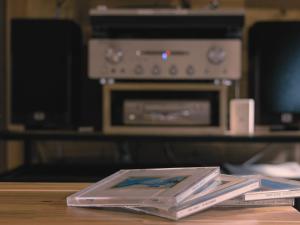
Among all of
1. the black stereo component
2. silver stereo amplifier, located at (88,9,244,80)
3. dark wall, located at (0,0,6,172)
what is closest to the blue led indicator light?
silver stereo amplifier, located at (88,9,244,80)

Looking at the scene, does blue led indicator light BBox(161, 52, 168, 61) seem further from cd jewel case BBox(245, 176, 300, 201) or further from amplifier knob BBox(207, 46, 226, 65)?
cd jewel case BBox(245, 176, 300, 201)

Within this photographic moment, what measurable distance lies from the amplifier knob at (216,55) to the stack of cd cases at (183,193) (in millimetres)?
1043

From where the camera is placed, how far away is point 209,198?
0.60 metres

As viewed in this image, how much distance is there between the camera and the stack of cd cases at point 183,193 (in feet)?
1.90

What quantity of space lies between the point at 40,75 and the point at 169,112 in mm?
516

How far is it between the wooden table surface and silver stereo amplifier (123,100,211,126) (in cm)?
105

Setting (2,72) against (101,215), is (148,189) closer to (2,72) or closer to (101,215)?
(101,215)

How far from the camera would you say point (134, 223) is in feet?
1.81

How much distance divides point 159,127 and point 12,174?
52cm

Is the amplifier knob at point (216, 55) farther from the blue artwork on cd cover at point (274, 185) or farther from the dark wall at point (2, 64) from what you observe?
the blue artwork on cd cover at point (274, 185)

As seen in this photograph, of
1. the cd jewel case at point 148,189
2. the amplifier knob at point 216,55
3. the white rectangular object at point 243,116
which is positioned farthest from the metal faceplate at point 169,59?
the cd jewel case at point 148,189

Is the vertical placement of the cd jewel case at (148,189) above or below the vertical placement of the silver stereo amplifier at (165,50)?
below

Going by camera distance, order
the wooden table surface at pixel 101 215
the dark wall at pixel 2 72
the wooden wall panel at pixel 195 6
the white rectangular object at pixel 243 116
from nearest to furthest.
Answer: the wooden table surface at pixel 101 215 → the white rectangular object at pixel 243 116 → the dark wall at pixel 2 72 → the wooden wall panel at pixel 195 6

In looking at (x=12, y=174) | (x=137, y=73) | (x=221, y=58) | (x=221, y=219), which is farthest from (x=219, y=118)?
(x=221, y=219)
